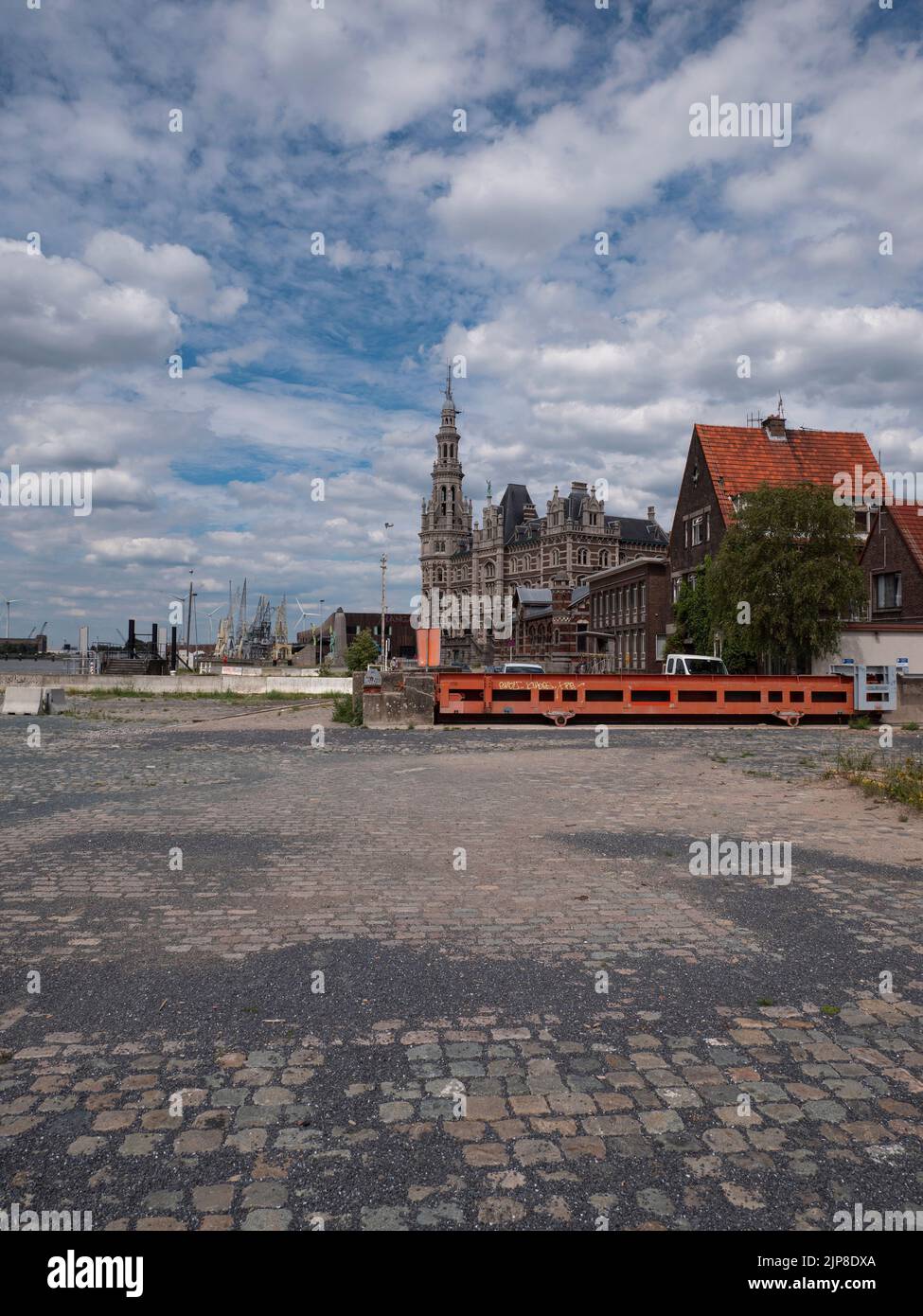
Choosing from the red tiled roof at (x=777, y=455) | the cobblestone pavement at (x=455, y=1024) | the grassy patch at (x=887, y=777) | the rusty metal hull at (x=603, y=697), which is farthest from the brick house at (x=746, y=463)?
the cobblestone pavement at (x=455, y=1024)

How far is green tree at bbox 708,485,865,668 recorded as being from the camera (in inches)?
1211

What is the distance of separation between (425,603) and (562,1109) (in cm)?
15002

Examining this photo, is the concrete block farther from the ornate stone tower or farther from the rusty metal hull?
the ornate stone tower

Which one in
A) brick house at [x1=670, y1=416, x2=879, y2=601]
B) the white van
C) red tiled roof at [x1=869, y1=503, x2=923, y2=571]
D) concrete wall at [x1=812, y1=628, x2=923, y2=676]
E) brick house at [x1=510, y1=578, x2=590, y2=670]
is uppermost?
brick house at [x1=670, y1=416, x2=879, y2=601]

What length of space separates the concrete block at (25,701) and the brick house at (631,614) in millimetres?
32974

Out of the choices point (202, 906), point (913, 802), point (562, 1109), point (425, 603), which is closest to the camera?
point (562, 1109)

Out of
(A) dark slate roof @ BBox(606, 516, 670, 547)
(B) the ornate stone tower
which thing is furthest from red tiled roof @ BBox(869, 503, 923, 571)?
(B) the ornate stone tower

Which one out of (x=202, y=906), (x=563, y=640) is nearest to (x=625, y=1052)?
(x=202, y=906)

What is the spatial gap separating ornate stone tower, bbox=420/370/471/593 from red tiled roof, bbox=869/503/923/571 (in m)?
115

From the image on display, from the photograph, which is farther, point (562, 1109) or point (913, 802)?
point (913, 802)

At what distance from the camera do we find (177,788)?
1256 centimetres

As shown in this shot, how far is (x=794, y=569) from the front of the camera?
101 feet
